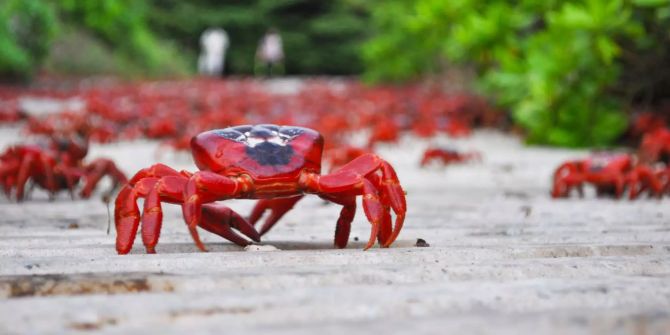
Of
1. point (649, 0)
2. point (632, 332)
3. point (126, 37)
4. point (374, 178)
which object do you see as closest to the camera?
point (632, 332)

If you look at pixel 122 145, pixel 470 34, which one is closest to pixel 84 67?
pixel 122 145

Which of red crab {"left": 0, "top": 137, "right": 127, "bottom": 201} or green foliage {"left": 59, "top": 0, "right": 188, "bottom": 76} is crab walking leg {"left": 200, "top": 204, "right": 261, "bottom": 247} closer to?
red crab {"left": 0, "top": 137, "right": 127, "bottom": 201}

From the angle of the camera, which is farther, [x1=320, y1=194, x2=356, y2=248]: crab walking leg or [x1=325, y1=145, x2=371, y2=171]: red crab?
[x1=325, y1=145, x2=371, y2=171]: red crab

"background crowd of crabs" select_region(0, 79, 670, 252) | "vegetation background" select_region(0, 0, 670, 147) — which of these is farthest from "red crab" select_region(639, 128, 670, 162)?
"vegetation background" select_region(0, 0, 670, 147)

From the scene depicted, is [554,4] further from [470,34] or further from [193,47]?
[193,47]

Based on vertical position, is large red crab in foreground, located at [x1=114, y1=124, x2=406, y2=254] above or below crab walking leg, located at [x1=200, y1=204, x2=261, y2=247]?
above

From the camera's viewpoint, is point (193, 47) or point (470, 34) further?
point (193, 47)

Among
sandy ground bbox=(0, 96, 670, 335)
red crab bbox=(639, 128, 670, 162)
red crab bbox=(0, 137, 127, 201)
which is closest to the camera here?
sandy ground bbox=(0, 96, 670, 335)
